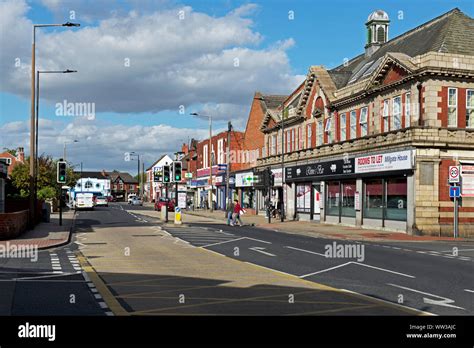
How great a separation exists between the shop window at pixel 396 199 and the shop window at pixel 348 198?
15.1 feet

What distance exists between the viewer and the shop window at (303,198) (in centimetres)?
4769

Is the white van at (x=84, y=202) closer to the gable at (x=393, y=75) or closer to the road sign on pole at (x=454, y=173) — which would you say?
the gable at (x=393, y=75)

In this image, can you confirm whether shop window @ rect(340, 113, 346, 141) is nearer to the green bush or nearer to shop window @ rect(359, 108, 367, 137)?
shop window @ rect(359, 108, 367, 137)

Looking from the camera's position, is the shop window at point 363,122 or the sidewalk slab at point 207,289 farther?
the shop window at point 363,122

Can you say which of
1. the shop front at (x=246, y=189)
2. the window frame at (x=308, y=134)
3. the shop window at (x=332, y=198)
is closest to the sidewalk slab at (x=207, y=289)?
the shop window at (x=332, y=198)

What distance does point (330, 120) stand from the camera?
4378 centimetres

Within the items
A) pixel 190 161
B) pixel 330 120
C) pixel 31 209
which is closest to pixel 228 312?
pixel 31 209

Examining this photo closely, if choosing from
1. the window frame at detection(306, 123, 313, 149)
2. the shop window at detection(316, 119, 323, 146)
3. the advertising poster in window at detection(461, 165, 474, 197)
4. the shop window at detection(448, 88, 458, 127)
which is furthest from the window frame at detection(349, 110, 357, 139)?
the advertising poster in window at detection(461, 165, 474, 197)

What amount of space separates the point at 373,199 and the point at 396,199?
111 inches

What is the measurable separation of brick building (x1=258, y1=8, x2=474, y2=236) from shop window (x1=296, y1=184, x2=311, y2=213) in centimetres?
16

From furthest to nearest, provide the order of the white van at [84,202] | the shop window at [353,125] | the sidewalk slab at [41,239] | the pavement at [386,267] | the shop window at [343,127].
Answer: the white van at [84,202], the shop window at [343,127], the shop window at [353,125], the sidewalk slab at [41,239], the pavement at [386,267]

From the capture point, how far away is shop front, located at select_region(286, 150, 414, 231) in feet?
110

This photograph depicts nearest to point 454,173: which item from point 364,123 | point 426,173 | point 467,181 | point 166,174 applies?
point 426,173
